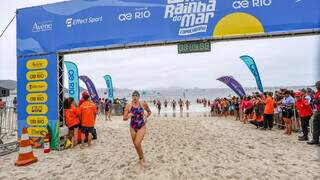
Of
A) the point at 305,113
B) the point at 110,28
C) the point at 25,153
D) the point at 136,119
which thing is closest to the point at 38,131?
the point at 25,153

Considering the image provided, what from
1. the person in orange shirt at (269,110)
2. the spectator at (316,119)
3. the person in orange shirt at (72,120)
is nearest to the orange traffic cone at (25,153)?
the person in orange shirt at (72,120)

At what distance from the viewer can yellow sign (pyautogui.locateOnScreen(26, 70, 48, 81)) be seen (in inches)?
291

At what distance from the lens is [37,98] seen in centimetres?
747

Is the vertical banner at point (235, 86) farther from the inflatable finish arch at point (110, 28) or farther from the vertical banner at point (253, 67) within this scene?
the inflatable finish arch at point (110, 28)

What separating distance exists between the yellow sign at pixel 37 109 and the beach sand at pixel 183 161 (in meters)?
1.48

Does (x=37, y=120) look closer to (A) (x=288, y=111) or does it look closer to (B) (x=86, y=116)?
(B) (x=86, y=116)

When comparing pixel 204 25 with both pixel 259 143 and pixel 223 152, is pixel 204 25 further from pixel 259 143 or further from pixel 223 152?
pixel 259 143

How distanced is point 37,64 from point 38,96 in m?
1.10

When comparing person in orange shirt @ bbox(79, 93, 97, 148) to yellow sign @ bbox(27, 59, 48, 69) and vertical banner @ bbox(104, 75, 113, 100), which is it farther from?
vertical banner @ bbox(104, 75, 113, 100)

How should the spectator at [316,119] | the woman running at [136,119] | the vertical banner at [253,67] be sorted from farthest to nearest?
the vertical banner at [253,67] < the spectator at [316,119] < the woman running at [136,119]

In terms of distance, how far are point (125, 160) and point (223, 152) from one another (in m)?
2.67

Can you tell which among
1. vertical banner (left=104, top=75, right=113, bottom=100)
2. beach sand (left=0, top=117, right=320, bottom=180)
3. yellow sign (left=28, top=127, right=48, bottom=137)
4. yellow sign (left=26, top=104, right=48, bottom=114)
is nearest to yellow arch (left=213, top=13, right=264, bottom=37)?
beach sand (left=0, top=117, right=320, bottom=180)

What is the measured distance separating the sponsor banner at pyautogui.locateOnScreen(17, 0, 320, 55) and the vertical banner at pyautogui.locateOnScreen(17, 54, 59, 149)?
1.51 feet

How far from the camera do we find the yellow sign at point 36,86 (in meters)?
7.39
